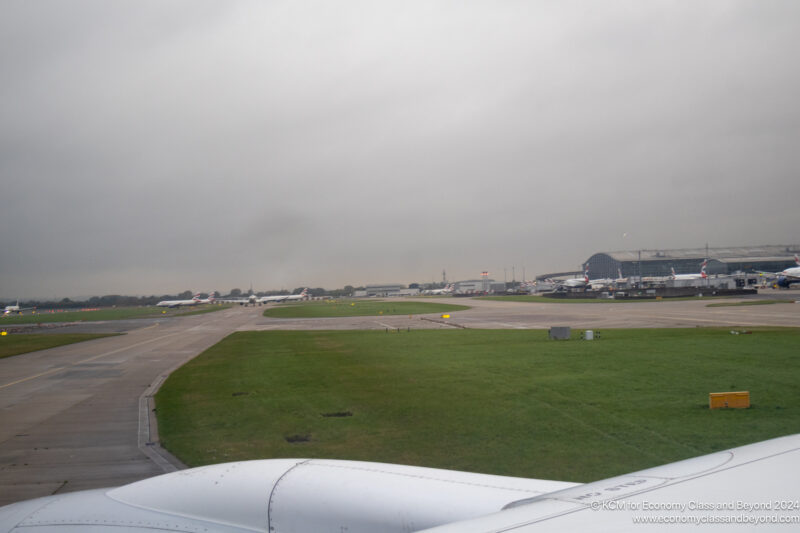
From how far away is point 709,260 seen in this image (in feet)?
509

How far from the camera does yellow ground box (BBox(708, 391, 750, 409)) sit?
43.0 ft

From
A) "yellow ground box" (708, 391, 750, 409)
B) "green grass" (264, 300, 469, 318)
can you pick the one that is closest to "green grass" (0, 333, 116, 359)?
"green grass" (264, 300, 469, 318)

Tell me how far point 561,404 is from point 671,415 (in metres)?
2.66

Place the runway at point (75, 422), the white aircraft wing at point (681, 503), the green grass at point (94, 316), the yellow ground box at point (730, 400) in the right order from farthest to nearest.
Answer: the green grass at point (94, 316), the yellow ground box at point (730, 400), the runway at point (75, 422), the white aircraft wing at point (681, 503)

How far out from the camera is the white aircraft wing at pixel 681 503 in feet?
7.24

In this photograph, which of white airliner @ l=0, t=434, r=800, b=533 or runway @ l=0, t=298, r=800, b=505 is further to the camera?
runway @ l=0, t=298, r=800, b=505

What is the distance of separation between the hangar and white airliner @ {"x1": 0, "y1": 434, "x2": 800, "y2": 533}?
16353 centimetres

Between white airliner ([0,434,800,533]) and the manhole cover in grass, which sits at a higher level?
white airliner ([0,434,800,533])

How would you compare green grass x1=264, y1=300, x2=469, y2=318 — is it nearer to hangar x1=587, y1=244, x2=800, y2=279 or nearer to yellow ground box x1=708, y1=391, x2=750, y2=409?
yellow ground box x1=708, y1=391, x2=750, y2=409

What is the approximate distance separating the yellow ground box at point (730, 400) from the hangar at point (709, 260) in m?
152

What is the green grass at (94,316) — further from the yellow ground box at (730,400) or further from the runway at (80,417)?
the yellow ground box at (730,400)

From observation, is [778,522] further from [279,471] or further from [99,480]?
[99,480]

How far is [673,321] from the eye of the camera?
41438mm

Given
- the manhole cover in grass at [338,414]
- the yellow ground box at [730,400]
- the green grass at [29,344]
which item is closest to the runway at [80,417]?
the green grass at [29,344]
